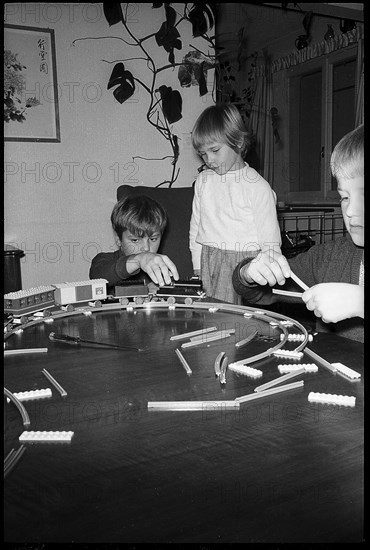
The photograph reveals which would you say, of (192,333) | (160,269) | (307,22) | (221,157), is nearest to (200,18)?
(221,157)

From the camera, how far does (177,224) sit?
292 centimetres

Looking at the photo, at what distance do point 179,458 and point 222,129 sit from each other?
219 cm

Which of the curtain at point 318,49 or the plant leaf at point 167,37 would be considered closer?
the plant leaf at point 167,37

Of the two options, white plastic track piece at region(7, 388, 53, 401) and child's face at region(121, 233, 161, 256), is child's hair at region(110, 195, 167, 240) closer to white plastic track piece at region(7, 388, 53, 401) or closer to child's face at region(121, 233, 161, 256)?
child's face at region(121, 233, 161, 256)

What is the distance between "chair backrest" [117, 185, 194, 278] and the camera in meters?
2.90

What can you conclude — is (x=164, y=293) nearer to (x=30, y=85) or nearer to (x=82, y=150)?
(x=82, y=150)

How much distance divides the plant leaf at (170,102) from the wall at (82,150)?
5 centimetres

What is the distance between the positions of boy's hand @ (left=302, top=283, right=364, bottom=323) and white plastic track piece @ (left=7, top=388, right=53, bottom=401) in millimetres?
539

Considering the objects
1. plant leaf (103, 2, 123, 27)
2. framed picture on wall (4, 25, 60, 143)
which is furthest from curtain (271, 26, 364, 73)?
framed picture on wall (4, 25, 60, 143)

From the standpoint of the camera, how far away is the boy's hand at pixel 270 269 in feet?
4.49

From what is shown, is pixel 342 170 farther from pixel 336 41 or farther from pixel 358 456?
pixel 336 41

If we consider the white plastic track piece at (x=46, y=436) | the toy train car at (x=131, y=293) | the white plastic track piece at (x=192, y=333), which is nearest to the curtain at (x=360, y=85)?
the toy train car at (x=131, y=293)

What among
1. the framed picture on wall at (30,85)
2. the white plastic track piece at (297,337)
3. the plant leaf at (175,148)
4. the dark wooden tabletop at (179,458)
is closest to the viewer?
the dark wooden tabletop at (179,458)

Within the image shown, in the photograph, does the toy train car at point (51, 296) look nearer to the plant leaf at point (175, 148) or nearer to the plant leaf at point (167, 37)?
the plant leaf at point (175, 148)
